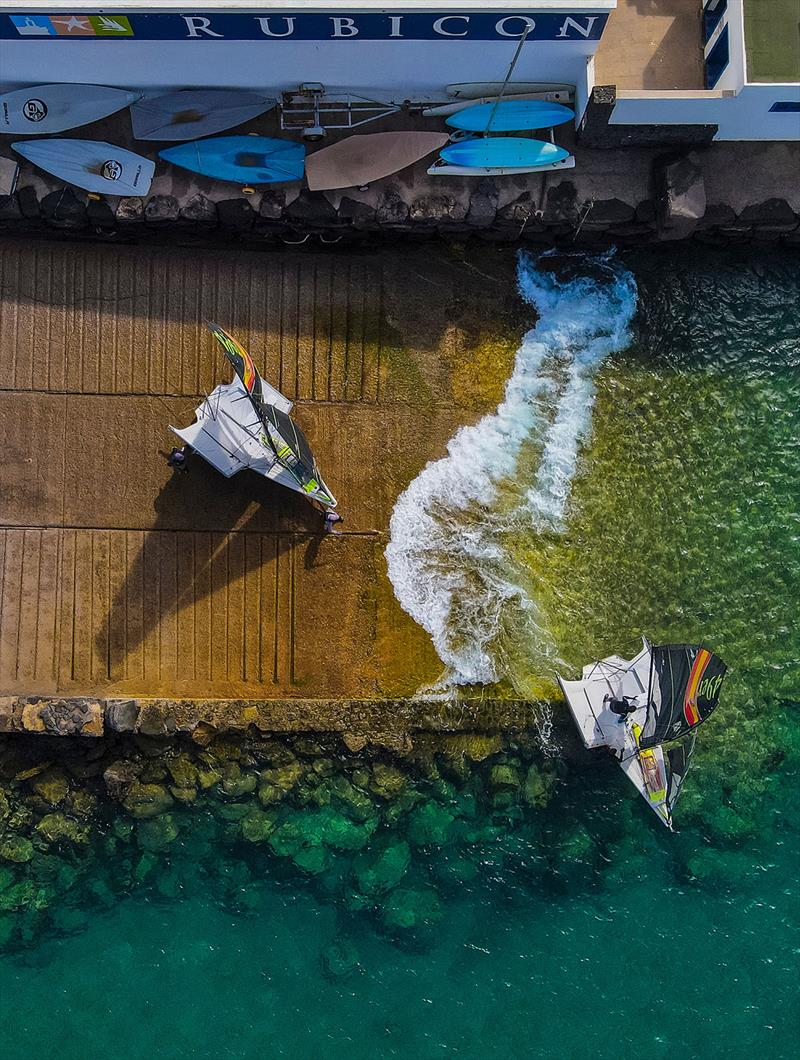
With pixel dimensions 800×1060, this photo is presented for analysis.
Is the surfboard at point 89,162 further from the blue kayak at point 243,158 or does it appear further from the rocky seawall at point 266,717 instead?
the rocky seawall at point 266,717

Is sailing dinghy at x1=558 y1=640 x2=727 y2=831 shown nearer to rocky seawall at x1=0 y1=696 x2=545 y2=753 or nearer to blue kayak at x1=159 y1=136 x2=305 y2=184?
rocky seawall at x1=0 y1=696 x2=545 y2=753

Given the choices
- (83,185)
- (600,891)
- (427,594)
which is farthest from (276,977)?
(83,185)

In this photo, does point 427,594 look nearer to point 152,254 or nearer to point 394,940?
point 394,940

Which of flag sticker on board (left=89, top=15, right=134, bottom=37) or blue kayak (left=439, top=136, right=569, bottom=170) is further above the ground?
flag sticker on board (left=89, top=15, right=134, bottom=37)

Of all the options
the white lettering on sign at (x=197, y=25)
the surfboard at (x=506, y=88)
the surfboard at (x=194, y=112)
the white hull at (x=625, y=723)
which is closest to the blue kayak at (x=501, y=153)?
the surfboard at (x=506, y=88)

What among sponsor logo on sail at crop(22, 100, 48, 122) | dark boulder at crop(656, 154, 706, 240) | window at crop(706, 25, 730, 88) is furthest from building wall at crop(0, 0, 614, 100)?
dark boulder at crop(656, 154, 706, 240)
